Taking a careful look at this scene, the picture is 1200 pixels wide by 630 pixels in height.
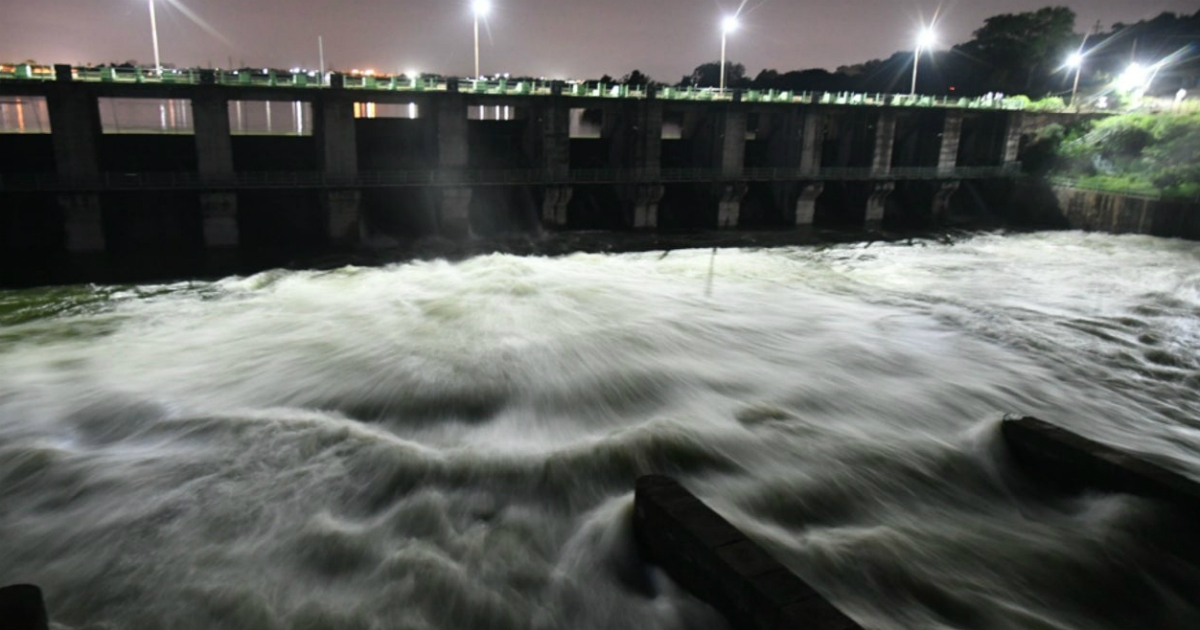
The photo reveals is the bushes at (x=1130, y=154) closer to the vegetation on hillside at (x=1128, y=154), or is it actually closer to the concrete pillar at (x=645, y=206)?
the vegetation on hillside at (x=1128, y=154)

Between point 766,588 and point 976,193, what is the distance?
4944 cm

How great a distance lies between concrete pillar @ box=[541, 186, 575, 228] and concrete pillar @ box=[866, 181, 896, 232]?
18979 mm

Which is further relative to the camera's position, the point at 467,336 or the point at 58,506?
the point at 467,336

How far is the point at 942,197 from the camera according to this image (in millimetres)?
Result: 45375

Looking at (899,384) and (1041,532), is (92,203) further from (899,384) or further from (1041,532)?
(1041,532)

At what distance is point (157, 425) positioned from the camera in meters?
11.2

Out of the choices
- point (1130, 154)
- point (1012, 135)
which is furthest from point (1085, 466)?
point (1012, 135)

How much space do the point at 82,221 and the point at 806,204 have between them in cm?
3486

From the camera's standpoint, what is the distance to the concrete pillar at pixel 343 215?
30906 millimetres

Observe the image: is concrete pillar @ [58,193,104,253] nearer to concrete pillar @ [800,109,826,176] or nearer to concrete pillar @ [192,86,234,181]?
concrete pillar @ [192,86,234,181]

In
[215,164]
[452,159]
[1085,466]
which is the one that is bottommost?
[1085,466]

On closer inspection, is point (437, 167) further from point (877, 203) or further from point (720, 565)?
point (720, 565)

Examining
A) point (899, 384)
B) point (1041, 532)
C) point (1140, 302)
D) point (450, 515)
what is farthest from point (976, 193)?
A: point (450, 515)

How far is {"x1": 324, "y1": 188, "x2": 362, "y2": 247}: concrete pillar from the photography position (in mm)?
30906
